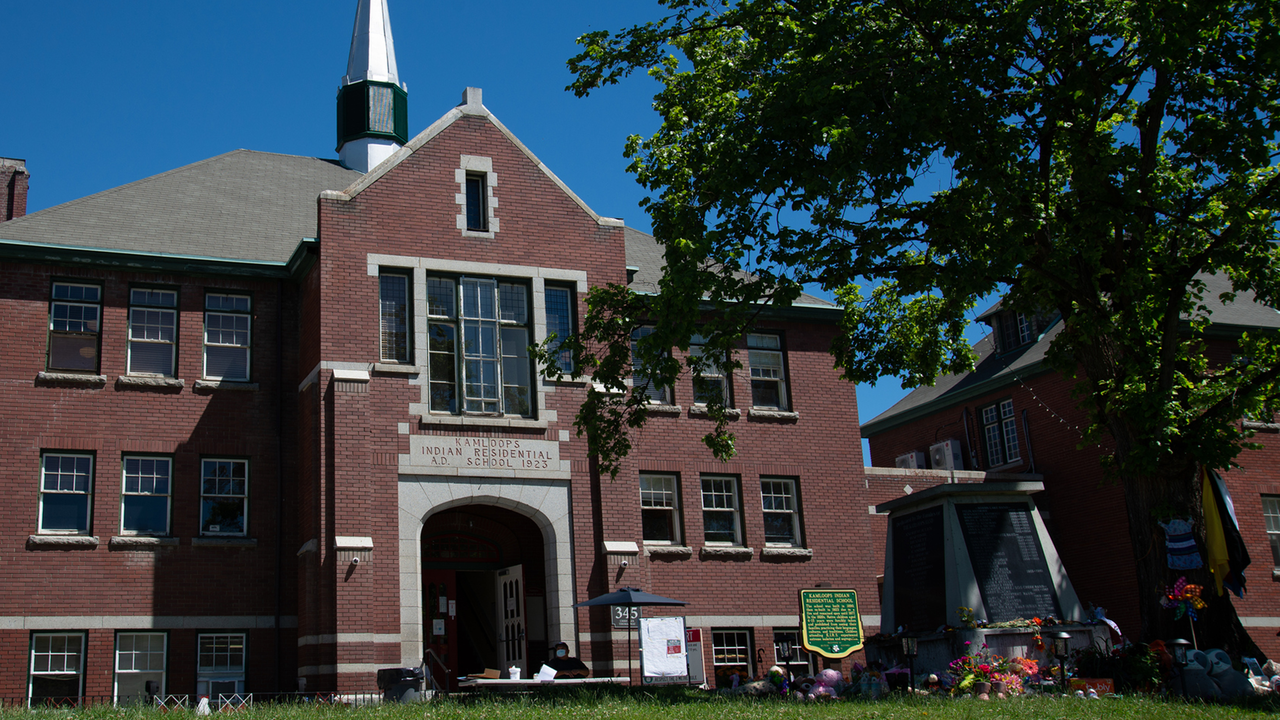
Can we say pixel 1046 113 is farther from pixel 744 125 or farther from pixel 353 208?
pixel 353 208

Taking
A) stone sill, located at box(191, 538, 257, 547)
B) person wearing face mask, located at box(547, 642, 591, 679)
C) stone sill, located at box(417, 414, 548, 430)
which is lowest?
person wearing face mask, located at box(547, 642, 591, 679)

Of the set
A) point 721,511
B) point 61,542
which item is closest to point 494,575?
point 721,511

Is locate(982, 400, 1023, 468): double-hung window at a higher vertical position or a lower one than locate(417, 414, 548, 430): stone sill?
higher

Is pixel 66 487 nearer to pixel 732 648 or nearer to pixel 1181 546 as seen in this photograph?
pixel 732 648

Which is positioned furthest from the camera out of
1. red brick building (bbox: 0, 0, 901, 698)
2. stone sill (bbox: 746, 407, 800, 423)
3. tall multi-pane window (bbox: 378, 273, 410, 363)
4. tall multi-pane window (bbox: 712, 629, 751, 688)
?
stone sill (bbox: 746, 407, 800, 423)

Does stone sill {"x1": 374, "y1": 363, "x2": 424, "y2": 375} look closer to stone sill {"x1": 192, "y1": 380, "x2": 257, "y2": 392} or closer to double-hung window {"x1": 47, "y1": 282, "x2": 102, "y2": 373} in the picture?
stone sill {"x1": 192, "y1": 380, "x2": 257, "y2": 392}

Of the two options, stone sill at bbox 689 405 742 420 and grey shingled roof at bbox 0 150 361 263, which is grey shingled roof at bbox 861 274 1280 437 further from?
grey shingled roof at bbox 0 150 361 263

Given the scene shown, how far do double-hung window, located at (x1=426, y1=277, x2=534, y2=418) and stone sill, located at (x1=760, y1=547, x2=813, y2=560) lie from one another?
6.64 m

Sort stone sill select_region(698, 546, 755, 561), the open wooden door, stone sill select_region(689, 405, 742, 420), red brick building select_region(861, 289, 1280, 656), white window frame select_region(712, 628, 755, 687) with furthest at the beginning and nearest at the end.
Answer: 1. red brick building select_region(861, 289, 1280, 656)
2. stone sill select_region(689, 405, 742, 420)
3. stone sill select_region(698, 546, 755, 561)
4. white window frame select_region(712, 628, 755, 687)
5. the open wooden door

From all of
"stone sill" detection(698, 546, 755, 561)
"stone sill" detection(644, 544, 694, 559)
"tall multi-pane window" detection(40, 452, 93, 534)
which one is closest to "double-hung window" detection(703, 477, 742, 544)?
"stone sill" detection(698, 546, 755, 561)

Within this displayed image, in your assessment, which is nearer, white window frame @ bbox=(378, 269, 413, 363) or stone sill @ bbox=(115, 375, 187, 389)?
stone sill @ bbox=(115, 375, 187, 389)

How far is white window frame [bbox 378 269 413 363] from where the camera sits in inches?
906

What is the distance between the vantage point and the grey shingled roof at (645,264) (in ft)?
90.2

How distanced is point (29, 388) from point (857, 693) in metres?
16.2
